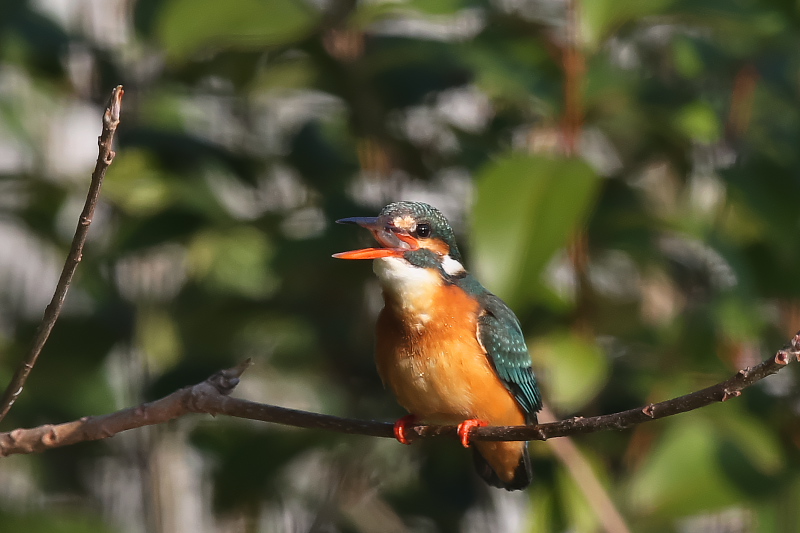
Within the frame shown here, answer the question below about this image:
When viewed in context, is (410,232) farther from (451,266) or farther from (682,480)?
(682,480)

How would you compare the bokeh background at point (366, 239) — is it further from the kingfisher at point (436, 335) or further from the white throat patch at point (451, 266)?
the kingfisher at point (436, 335)

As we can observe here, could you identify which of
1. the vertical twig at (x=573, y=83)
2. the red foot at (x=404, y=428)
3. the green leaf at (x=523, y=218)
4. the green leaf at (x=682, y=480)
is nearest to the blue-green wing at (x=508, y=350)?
the green leaf at (x=523, y=218)

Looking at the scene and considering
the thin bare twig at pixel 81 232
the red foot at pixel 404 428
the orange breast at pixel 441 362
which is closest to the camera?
the thin bare twig at pixel 81 232

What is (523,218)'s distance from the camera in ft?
8.17

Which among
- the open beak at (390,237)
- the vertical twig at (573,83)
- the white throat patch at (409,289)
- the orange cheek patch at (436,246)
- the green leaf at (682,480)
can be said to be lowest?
the green leaf at (682,480)

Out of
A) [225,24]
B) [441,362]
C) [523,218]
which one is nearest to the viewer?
[441,362]

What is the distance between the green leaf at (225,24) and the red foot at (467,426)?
1188 mm

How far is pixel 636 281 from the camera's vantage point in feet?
12.7

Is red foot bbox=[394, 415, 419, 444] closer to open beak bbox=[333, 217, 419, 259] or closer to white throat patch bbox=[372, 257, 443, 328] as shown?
white throat patch bbox=[372, 257, 443, 328]

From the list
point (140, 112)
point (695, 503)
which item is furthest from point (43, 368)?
point (695, 503)

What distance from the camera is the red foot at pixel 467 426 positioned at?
1.98 meters

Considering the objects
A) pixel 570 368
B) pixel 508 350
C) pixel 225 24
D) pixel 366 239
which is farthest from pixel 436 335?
pixel 225 24

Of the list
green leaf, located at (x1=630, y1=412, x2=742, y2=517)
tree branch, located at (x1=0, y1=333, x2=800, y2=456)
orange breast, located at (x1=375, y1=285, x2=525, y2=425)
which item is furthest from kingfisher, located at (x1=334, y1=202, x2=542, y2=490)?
green leaf, located at (x1=630, y1=412, x2=742, y2=517)

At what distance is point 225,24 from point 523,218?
95 cm
